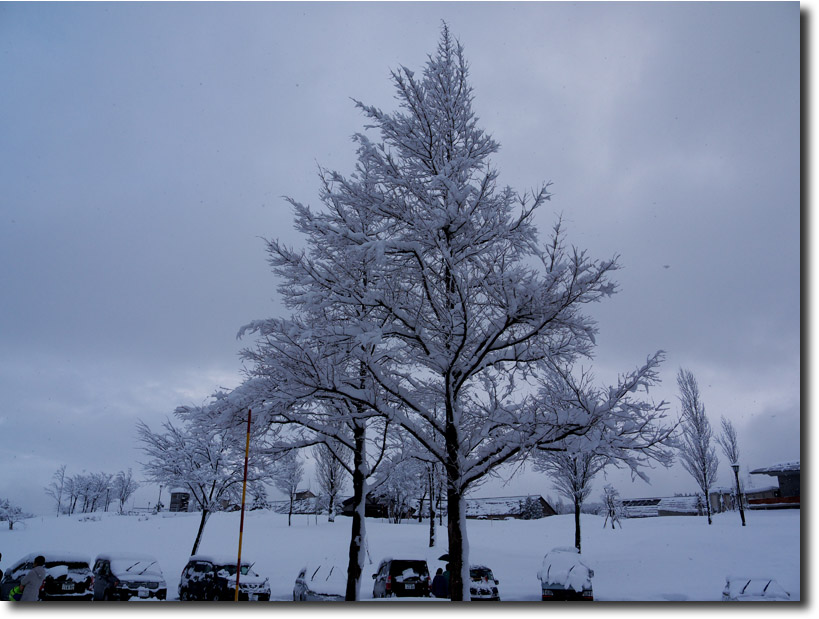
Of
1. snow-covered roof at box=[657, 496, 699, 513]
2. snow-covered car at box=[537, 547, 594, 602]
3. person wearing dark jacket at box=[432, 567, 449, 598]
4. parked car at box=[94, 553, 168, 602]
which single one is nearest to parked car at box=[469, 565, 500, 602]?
person wearing dark jacket at box=[432, 567, 449, 598]

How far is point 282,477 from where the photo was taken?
13.6 metres

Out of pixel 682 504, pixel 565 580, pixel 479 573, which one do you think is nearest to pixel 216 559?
pixel 479 573

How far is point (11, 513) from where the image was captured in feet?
26.5

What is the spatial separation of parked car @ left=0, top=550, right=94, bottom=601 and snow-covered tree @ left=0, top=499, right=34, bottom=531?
2.52 feet

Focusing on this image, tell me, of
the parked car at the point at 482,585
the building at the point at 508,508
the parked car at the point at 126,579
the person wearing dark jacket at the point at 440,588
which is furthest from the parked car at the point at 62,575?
the building at the point at 508,508

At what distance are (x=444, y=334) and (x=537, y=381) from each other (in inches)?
61.3

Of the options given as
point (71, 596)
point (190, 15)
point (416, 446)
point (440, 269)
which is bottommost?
point (71, 596)

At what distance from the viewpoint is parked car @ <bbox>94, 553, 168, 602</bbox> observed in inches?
299

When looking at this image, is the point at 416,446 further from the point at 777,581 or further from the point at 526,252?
the point at 777,581

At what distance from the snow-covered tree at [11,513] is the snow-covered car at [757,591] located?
407 inches

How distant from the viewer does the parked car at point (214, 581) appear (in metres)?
8.66

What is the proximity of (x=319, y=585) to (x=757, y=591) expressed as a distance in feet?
23.3

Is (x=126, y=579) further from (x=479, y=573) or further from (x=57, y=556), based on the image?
(x=479, y=573)

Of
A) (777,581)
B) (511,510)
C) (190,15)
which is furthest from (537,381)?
(511,510)
